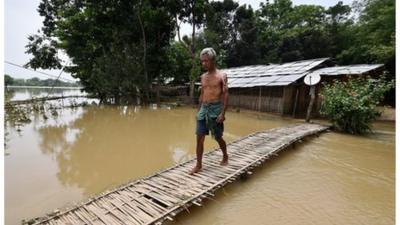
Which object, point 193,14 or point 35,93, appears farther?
point 35,93

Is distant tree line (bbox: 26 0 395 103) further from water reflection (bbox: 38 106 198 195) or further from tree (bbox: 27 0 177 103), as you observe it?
water reflection (bbox: 38 106 198 195)

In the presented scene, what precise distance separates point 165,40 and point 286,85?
345 inches

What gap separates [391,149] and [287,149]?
2.50 meters

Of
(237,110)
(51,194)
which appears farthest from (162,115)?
(51,194)

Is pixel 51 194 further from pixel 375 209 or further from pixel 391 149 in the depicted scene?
pixel 391 149

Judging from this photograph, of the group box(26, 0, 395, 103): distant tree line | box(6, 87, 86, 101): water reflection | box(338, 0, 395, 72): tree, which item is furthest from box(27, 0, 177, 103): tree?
box(338, 0, 395, 72): tree

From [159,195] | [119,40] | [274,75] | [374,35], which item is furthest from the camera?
[119,40]

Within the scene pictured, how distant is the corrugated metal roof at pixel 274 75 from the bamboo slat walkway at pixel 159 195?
7.30 m

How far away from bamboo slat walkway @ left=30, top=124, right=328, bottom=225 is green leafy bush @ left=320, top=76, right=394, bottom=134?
4306 mm

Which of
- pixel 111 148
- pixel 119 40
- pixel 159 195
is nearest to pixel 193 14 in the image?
pixel 119 40

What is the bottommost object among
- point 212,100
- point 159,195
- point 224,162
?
point 159,195

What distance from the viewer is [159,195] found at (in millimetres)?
3119

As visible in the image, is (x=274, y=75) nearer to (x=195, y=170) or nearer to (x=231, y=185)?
(x=231, y=185)

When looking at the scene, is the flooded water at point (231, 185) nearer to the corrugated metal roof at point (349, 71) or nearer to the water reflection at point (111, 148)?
the water reflection at point (111, 148)
